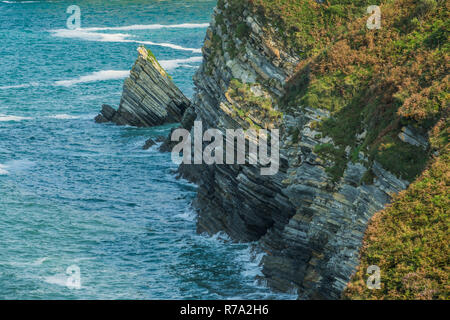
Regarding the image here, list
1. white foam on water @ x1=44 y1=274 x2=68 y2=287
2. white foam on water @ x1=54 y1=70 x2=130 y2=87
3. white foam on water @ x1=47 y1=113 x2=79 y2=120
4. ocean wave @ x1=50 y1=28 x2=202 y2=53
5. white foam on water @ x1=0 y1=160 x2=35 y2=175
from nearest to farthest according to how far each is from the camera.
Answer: white foam on water @ x1=44 y1=274 x2=68 y2=287, white foam on water @ x1=0 y1=160 x2=35 y2=175, white foam on water @ x1=47 y1=113 x2=79 y2=120, white foam on water @ x1=54 y1=70 x2=130 y2=87, ocean wave @ x1=50 y1=28 x2=202 y2=53

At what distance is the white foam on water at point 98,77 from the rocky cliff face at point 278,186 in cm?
3950

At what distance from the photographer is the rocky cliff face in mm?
30438

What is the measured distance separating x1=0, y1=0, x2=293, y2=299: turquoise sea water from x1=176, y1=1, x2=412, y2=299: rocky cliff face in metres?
1.95

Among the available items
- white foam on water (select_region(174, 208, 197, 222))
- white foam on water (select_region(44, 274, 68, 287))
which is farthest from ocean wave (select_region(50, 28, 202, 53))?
white foam on water (select_region(44, 274, 68, 287))

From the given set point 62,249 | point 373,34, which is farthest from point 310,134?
point 62,249

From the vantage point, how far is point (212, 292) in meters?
36.8

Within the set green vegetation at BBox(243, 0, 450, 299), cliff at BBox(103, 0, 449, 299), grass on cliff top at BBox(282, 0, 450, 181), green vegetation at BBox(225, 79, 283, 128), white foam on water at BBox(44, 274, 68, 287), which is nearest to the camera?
green vegetation at BBox(243, 0, 450, 299)

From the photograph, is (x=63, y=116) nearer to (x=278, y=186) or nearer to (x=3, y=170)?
(x=3, y=170)

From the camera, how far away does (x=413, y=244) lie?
24.0m

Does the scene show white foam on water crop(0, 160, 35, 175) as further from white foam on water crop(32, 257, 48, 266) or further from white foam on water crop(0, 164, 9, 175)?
white foam on water crop(32, 257, 48, 266)

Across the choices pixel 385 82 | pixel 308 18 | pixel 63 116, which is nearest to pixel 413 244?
pixel 385 82

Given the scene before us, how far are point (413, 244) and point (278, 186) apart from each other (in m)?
15.6

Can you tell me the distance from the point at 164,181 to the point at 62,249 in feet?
47.8

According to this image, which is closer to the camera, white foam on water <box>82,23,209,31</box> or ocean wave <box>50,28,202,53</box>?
ocean wave <box>50,28,202,53</box>
